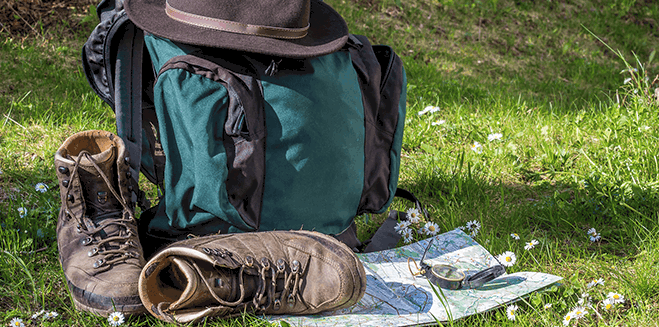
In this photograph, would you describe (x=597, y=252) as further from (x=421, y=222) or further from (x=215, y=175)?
(x=215, y=175)

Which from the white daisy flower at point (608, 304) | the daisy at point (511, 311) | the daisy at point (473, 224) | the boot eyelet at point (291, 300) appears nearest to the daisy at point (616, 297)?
the white daisy flower at point (608, 304)

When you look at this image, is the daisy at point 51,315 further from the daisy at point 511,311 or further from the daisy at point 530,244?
the daisy at point 530,244

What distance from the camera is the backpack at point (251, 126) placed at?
1.74 metres

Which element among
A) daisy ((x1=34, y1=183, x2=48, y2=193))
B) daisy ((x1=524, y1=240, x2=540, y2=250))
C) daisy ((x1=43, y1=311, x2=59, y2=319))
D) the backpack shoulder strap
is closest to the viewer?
daisy ((x1=43, y1=311, x2=59, y2=319))

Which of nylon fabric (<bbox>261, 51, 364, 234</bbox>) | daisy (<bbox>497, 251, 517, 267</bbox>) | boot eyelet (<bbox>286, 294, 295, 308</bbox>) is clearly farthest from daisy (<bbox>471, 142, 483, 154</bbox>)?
boot eyelet (<bbox>286, 294, 295, 308</bbox>)

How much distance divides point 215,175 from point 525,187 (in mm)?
1825

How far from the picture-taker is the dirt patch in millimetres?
3965

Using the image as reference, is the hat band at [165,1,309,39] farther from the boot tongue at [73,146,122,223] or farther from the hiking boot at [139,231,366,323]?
the hiking boot at [139,231,366,323]

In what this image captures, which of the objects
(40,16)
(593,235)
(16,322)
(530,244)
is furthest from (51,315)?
(40,16)

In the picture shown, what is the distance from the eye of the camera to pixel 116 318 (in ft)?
5.33

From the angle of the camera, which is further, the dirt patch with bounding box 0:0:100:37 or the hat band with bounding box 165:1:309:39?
the dirt patch with bounding box 0:0:100:37

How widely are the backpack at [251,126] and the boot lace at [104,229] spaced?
14 cm

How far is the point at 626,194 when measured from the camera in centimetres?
243

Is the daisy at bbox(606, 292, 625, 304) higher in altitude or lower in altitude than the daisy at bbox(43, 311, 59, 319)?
higher
